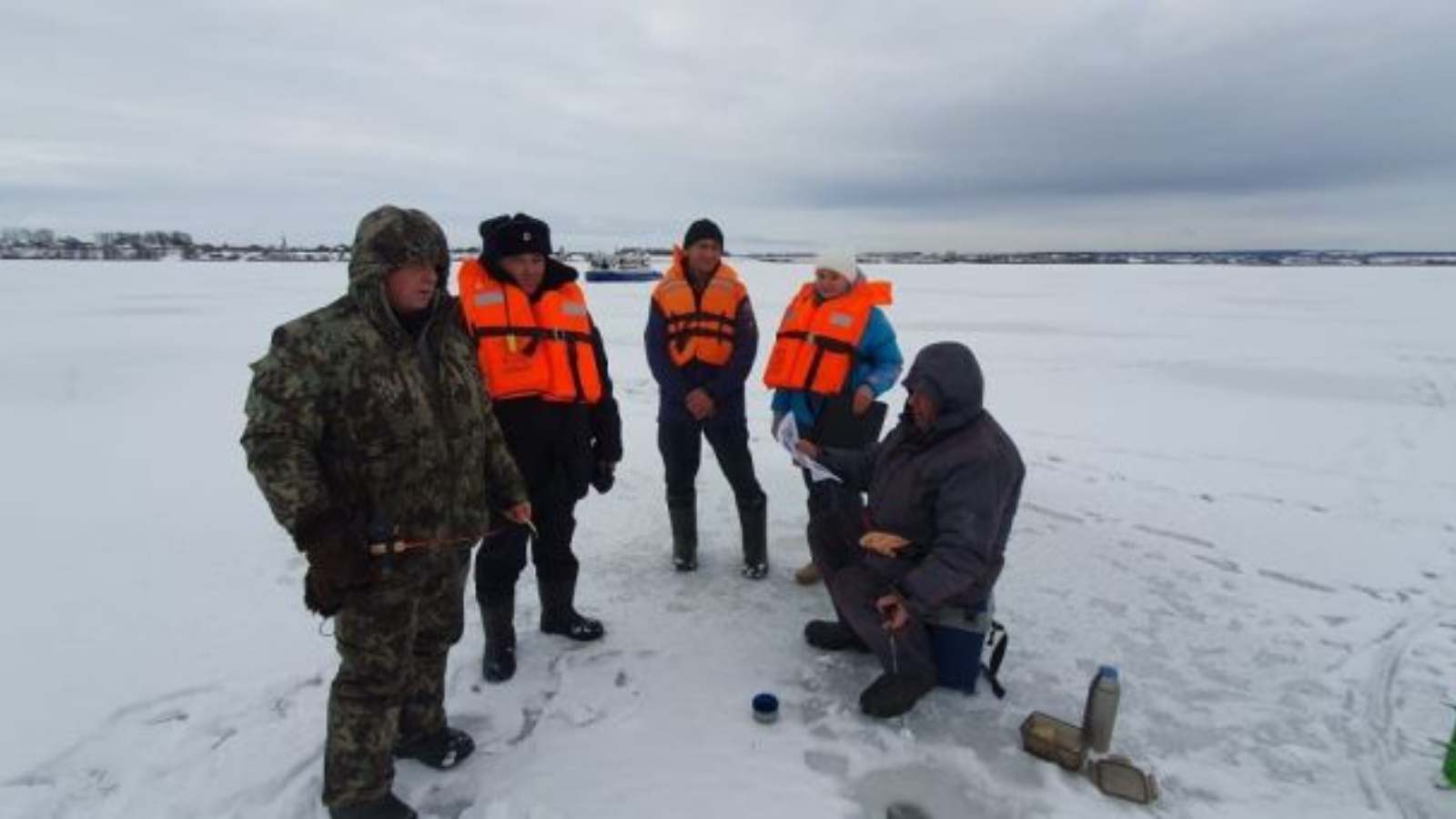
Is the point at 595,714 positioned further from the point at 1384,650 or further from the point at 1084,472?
the point at 1084,472

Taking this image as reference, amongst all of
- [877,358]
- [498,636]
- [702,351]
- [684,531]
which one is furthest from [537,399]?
[877,358]

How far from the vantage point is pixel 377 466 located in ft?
7.75

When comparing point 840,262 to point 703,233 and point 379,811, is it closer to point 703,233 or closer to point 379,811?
point 703,233

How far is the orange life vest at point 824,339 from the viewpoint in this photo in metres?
4.19

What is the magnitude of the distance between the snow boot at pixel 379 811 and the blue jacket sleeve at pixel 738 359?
2.34 m

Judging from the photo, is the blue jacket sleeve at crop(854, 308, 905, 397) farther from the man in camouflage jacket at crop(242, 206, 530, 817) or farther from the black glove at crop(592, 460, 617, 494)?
the man in camouflage jacket at crop(242, 206, 530, 817)

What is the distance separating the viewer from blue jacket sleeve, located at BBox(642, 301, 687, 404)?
4.25 m

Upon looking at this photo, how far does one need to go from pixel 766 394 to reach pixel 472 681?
6757mm

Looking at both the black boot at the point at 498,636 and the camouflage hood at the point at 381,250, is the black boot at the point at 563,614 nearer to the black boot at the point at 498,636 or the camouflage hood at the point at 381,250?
the black boot at the point at 498,636

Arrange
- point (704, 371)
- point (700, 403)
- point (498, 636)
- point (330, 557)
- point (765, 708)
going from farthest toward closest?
1. point (704, 371)
2. point (700, 403)
3. point (498, 636)
4. point (765, 708)
5. point (330, 557)

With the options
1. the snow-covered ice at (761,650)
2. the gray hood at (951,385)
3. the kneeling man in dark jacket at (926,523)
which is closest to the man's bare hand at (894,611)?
the kneeling man in dark jacket at (926,523)

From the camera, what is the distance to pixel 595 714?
319cm

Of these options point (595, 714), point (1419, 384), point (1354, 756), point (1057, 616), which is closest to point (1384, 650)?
point (1354, 756)

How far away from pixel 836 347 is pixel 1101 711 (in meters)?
2.07
